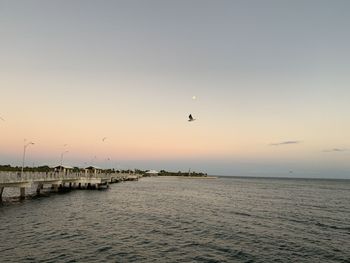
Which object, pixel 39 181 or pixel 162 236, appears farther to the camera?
pixel 39 181

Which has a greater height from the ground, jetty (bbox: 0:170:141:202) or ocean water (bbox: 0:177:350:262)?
jetty (bbox: 0:170:141:202)

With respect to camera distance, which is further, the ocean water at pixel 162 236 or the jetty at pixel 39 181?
the jetty at pixel 39 181

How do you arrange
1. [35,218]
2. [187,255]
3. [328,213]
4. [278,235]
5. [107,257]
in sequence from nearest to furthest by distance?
1. [107,257]
2. [187,255]
3. [278,235]
4. [35,218]
5. [328,213]

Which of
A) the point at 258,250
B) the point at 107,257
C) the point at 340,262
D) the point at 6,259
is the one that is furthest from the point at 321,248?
the point at 6,259

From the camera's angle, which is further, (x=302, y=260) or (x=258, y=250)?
(x=258, y=250)

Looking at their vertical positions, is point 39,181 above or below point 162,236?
above

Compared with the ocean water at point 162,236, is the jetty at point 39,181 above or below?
above

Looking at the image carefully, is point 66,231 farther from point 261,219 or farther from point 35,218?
point 261,219

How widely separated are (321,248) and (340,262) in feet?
12.7

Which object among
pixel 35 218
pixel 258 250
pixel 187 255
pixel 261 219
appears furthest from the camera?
pixel 261 219

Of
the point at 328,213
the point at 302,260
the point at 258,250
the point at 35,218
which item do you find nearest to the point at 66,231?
the point at 35,218

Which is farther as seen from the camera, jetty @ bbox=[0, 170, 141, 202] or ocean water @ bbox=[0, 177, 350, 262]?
jetty @ bbox=[0, 170, 141, 202]

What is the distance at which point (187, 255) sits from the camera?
2455cm

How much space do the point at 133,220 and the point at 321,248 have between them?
19953 mm
